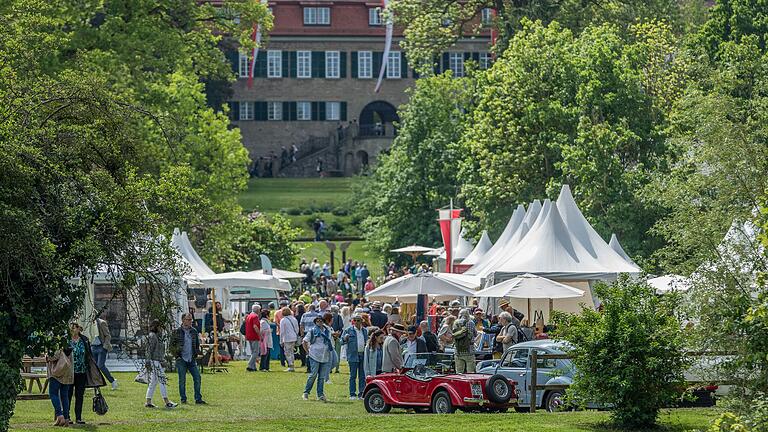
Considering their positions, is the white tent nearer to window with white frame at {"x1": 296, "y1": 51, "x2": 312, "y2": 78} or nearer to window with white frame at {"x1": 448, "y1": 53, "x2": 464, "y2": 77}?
window with white frame at {"x1": 448, "y1": 53, "x2": 464, "y2": 77}

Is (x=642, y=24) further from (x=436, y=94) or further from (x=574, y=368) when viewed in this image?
(x=574, y=368)

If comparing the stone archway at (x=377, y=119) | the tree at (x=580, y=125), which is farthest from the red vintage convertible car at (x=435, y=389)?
the stone archway at (x=377, y=119)

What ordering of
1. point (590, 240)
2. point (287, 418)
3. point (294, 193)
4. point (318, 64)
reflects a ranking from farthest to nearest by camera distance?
point (318, 64) < point (294, 193) < point (590, 240) < point (287, 418)

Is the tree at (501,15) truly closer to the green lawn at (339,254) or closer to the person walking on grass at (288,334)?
the green lawn at (339,254)

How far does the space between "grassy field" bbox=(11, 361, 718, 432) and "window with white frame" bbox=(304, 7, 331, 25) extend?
75.8m

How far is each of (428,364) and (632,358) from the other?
15.2 feet

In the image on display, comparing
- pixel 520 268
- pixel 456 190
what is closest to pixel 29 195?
pixel 520 268

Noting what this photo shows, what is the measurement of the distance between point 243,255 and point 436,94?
11.0 meters

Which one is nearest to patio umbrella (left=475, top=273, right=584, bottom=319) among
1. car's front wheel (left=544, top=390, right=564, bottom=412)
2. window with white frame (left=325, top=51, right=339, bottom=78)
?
car's front wheel (left=544, top=390, right=564, bottom=412)

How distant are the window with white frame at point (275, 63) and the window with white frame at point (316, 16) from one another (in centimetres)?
284

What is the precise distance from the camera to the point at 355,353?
25938 millimetres

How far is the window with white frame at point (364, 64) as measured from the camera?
102m

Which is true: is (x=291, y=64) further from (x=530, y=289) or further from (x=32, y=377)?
(x=32, y=377)

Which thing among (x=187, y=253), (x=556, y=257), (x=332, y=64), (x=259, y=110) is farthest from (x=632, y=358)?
(x=259, y=110)
